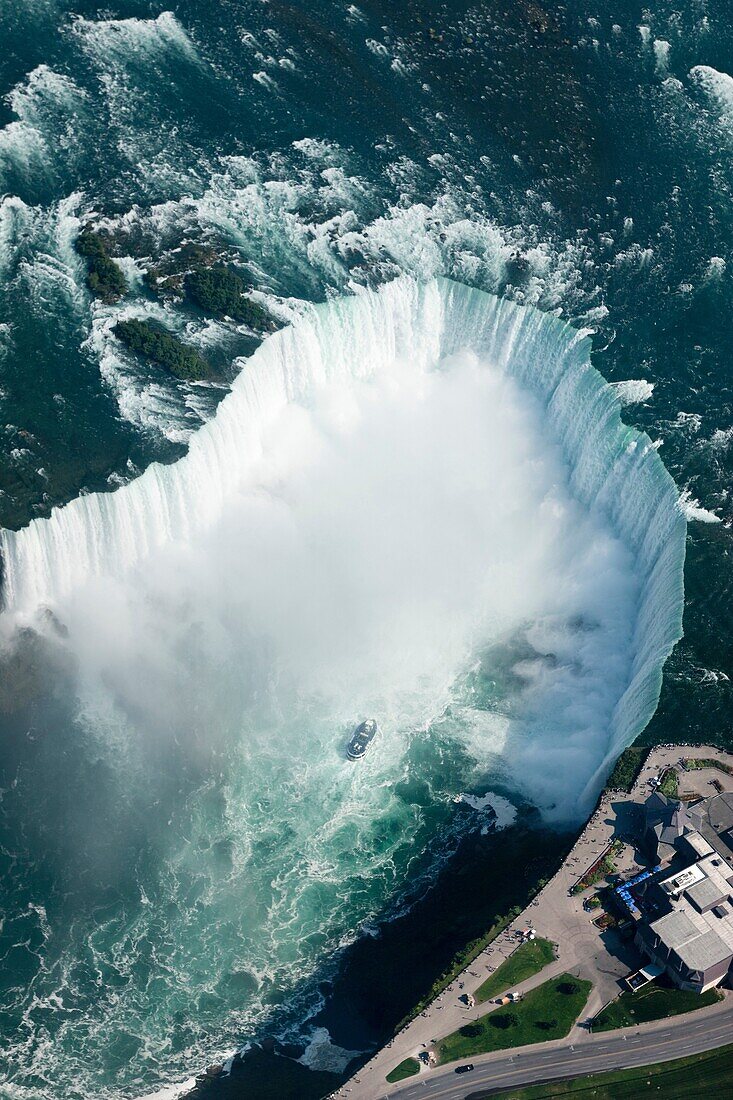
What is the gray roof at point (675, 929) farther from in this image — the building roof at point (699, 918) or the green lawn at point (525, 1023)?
the green lawn at point (525, 1023)

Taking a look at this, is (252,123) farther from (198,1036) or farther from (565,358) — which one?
(198,1036)

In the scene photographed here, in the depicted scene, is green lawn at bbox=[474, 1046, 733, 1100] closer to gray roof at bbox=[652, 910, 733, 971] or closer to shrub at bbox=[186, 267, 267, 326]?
gray roof at bbox=[652, 910, 733, 971]

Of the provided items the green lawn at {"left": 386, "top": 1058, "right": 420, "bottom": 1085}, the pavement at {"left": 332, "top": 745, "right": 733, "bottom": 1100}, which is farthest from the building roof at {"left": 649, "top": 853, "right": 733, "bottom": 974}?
the green lawn at {"left": 386, "top": 1058, "right": 420, "bottom": 1085}

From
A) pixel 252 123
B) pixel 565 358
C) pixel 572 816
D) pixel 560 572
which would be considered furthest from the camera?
pixel 252 123

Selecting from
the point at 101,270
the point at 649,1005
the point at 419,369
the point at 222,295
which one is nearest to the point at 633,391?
the point at 419,369

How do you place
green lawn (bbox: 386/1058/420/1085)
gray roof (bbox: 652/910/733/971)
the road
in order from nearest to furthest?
the road, green lawn (bbox: 386/1058/420/1085), gray roof (bbox: 652/910/733/971)

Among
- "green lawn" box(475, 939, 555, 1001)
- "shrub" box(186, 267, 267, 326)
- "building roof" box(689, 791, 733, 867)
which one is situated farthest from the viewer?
"shrub" box(186, 267, 267, 326)

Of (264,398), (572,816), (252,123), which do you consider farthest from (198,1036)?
(252,123)
